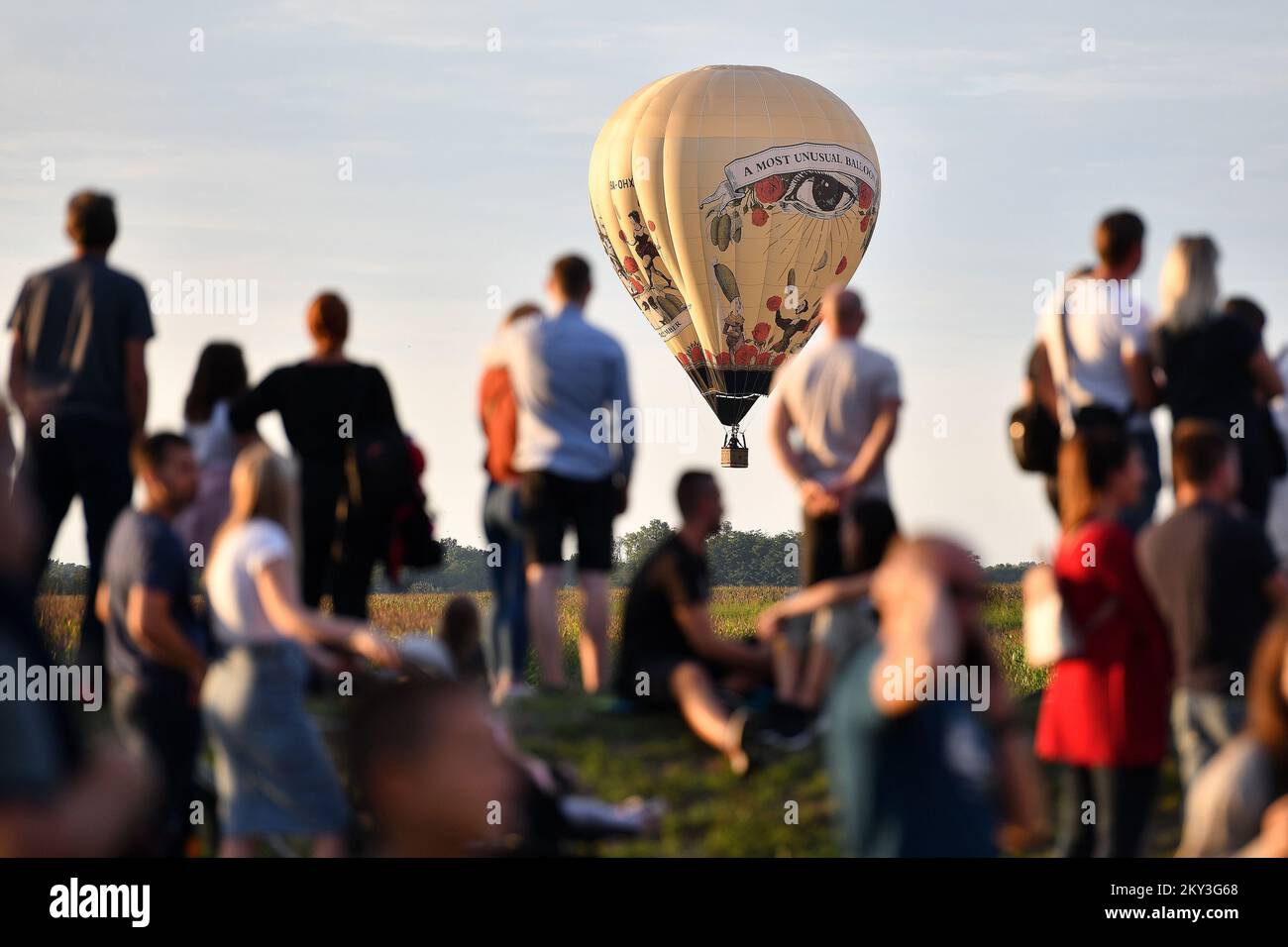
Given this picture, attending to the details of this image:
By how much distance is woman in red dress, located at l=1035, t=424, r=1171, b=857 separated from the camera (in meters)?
8.16

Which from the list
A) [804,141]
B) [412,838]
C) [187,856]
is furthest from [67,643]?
[804,141]

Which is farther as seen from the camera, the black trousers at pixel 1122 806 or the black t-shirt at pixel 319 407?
the black t-shirt at pixel 319 407

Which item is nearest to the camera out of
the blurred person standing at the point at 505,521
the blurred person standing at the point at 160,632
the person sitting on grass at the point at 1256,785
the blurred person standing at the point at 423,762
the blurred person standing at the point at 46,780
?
the blurred person standing at the point at 46,780

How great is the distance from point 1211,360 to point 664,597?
8.80 ft

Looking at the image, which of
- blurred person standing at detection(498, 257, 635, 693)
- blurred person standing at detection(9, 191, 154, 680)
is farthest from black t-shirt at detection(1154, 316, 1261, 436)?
blurred person standing at detection(9, 191, 154, 680)

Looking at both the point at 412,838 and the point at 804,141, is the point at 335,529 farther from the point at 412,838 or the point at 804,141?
the point at 804,141

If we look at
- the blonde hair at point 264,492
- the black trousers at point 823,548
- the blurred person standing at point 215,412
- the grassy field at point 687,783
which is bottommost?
the grassy field at point 687,783

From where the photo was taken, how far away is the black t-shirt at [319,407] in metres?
10.5

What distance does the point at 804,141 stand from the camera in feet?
107

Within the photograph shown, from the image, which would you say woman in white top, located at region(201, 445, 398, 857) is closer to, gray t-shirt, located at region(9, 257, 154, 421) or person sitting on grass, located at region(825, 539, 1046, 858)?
gray t-shirt, located at region(9, 257, 154, 421)

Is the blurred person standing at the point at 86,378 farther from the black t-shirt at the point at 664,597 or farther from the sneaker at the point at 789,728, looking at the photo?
the sneaker at the point at 789,728

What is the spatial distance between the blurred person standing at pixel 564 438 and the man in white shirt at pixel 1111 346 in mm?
2056

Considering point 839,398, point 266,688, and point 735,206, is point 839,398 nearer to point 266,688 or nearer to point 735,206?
point 266,688

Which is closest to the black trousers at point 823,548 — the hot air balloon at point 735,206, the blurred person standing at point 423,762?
the blurred person standing at point 423,762
